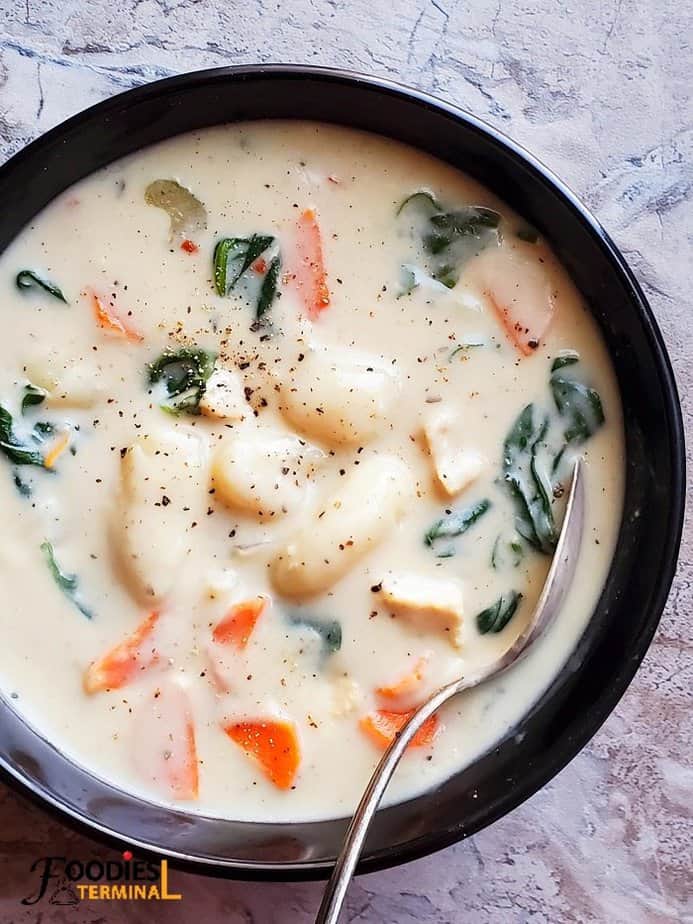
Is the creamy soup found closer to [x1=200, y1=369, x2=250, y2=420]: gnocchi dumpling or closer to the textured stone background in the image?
[x1=200, y1=369, x2=250, y2=420]: gnocchi dumpling

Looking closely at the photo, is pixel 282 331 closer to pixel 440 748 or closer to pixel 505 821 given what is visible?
pixel 440 748

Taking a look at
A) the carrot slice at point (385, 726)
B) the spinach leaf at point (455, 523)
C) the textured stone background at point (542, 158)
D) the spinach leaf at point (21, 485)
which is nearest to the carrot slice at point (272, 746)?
the carrot slice at point (385, 726)

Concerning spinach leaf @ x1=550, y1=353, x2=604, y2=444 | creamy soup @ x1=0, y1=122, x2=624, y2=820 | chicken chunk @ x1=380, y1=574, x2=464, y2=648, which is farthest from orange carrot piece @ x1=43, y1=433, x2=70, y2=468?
spinach leaf @ x1=550, y1=353, x2=604, y2=444

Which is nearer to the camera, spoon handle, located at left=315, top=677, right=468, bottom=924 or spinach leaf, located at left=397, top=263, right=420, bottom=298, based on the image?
spoon handle, located at left=315, top=677, right=468, bottom=924

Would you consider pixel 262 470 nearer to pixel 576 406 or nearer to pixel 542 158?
pixel 576 406

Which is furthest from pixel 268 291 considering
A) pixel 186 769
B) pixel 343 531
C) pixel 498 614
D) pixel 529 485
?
pixel 186 769

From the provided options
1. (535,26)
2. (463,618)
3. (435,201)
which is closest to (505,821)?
(463,618)
